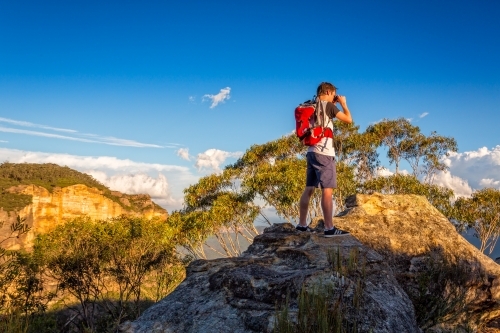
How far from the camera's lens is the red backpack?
6.46 metres

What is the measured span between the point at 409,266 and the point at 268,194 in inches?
561

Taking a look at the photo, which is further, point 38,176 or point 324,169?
point 38,176

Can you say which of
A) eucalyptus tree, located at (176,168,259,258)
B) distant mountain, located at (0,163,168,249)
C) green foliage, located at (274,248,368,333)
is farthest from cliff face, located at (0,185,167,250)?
green foliage, located at (274,248,368,333)

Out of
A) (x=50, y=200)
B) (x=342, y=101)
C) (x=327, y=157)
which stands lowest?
(x=50, y=200)

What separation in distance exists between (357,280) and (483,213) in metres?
25.7

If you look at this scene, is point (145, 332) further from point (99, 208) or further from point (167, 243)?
point (99, 208)

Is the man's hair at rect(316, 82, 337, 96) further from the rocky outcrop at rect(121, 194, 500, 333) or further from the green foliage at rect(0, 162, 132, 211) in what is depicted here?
the green foliage at rect(0, 162, 132, 211)

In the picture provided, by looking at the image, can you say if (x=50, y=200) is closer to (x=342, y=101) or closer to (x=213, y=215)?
(x=213, y=215)

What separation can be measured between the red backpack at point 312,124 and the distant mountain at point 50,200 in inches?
1816

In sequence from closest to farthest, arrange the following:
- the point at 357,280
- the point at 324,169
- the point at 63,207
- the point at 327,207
Answer: the point at 357,280, the point at 327,207, the point at 324,169, the point at 63,207

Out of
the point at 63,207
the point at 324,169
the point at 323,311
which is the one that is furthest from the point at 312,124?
the point at 63,207

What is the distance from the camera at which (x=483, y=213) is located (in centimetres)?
2608

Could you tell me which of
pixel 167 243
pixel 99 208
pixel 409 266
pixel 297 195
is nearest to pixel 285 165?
pixel 297 195

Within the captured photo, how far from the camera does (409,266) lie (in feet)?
23.8
